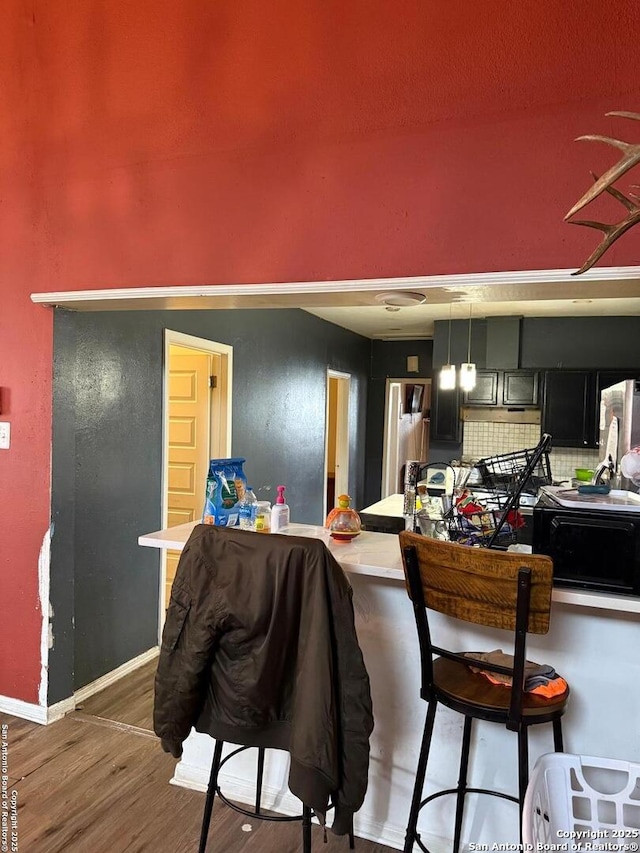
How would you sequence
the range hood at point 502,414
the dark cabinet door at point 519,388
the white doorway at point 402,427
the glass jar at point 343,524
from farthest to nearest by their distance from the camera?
the white doorway at point 402,427, the range hood at point 502,414, the dark cabinet door at point 519,388, the glass jar at point 343,524

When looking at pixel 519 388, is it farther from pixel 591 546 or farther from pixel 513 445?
pixel 591 546

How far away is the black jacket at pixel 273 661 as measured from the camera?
1575mm

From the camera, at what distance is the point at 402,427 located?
781 centimetres

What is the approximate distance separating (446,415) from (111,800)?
4.58m

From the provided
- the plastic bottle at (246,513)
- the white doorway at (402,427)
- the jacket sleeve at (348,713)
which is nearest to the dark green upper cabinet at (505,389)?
the white doorway at (402,427)

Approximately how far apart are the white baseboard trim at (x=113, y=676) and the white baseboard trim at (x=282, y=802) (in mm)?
878

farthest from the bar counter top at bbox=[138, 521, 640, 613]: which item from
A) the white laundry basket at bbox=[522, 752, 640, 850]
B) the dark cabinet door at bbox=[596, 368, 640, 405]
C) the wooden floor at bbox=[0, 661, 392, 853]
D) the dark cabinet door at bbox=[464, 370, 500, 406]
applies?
the dark cabinet door at bbox=[596, 368, 640, 405]

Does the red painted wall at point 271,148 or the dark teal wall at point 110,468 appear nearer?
the red painted wall at point 271,148

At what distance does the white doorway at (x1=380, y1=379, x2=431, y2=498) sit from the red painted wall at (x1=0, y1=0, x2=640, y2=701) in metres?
5.42

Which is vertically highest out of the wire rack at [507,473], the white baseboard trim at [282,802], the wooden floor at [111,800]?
the wire rack at [507,473]

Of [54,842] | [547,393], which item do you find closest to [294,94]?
[54,842]

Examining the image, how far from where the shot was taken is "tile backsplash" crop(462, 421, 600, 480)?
5.97m

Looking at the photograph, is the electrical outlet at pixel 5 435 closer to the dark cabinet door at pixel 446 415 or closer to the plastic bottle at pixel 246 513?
the plastic bottle at pixel 246 513

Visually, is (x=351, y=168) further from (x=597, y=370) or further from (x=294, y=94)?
(x=597, y=370)
